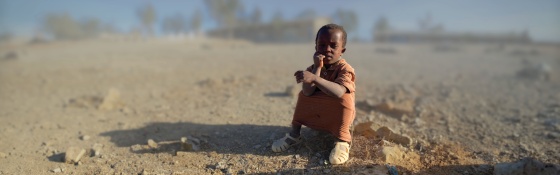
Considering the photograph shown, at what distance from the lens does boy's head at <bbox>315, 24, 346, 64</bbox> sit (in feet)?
7.46

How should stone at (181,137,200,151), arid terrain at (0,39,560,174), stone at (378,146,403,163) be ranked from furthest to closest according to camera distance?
stone at (181,137,200,151)
arid terrain at (0,39,560,174)
stone at (378,146,403,163)

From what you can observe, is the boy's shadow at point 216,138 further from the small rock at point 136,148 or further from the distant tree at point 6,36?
the distant tree at point 6,36

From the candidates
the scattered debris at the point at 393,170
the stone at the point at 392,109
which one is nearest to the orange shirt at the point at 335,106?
the scattered debris at the point at 393,170

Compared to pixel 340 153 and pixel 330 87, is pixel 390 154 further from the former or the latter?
pixel 330 87

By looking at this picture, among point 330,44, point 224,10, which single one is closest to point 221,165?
point 330,44

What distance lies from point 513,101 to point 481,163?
3.52m

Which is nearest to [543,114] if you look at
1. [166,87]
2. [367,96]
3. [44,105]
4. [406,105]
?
[406,105]

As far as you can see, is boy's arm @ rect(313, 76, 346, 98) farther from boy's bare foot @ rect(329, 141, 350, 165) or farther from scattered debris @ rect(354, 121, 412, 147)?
scattered debris @ rect(354, 121, 412, 147)

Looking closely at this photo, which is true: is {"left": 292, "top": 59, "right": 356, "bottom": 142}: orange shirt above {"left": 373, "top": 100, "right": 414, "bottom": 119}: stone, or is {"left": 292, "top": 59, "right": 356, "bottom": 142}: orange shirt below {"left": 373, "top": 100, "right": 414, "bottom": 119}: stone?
above

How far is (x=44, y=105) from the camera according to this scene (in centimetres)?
495

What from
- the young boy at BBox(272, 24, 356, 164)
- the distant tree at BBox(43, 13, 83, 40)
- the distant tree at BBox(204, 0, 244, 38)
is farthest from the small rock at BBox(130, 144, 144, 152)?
the distant tree at BBox(43, 13, 83, 40)

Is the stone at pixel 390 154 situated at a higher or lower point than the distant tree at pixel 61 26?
higher

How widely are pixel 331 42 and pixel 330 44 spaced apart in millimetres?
28

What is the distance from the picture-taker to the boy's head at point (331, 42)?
89.5 inches
